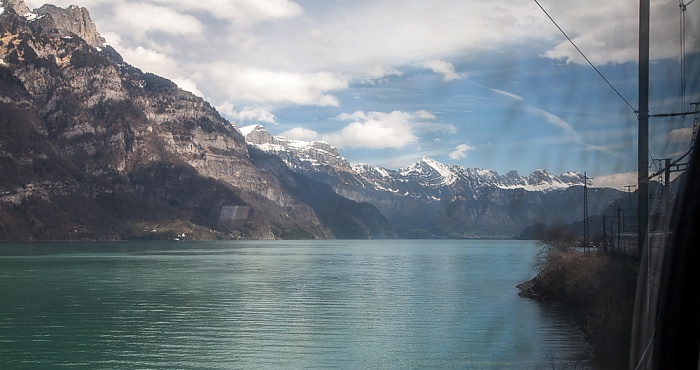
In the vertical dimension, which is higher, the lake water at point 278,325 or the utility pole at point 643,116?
the utility pole at point 643,116

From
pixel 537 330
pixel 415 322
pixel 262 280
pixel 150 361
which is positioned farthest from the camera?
pixel 262 280

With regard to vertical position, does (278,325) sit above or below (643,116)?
below

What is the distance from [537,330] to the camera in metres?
36.2

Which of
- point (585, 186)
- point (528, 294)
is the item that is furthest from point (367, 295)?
point (585, 186)

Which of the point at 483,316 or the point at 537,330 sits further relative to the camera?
the point at 483,316

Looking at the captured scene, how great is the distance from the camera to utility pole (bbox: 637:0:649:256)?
6.18m

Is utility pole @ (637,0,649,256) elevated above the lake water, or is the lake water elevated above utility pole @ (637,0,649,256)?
utility pole @ (637,0,649,256)

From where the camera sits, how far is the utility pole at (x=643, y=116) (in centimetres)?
618

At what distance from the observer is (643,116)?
23.2 feet

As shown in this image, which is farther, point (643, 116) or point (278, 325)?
point (278, 325)

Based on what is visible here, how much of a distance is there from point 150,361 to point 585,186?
26572 millimetres

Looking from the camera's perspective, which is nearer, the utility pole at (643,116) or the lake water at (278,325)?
the utility pole at (643,116)

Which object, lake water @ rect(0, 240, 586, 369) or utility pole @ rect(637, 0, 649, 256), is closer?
utility pole @ rect(637, 0, 649, 256)

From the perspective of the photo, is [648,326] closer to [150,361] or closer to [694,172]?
[694,172]
